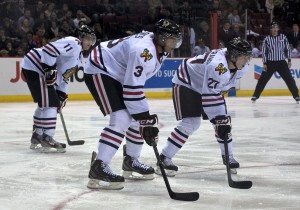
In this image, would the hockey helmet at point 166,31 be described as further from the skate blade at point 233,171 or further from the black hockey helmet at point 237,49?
the skate blade at point 233,171

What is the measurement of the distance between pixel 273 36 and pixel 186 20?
1995 mm

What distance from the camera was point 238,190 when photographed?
147 inches

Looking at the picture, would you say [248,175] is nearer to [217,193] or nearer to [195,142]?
[217,193]

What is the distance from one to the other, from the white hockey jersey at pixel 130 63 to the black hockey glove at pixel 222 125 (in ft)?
1.77

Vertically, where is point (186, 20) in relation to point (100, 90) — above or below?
below

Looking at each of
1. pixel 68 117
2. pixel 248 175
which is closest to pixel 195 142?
pixel 248 175

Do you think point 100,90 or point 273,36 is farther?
point 273,36

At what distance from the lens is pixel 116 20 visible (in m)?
13.0

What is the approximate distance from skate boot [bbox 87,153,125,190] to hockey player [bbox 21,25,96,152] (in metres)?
1.70

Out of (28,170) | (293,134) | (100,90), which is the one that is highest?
(100,90)

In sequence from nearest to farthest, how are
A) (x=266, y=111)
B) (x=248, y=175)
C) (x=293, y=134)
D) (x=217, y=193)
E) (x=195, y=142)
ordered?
(x=217, y=193)
(x=248, y=175)
(x=195, y=142)
(x=293, y=134)
(x=266, y=111)

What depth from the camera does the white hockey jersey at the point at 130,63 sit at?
3.56 m

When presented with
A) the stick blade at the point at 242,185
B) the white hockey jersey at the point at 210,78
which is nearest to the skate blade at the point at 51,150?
the white hockey jersey at the point at 210,78

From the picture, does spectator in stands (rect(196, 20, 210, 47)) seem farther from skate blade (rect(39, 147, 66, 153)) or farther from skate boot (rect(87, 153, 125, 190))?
skate boot (rect(87, 153, 125, 190))
